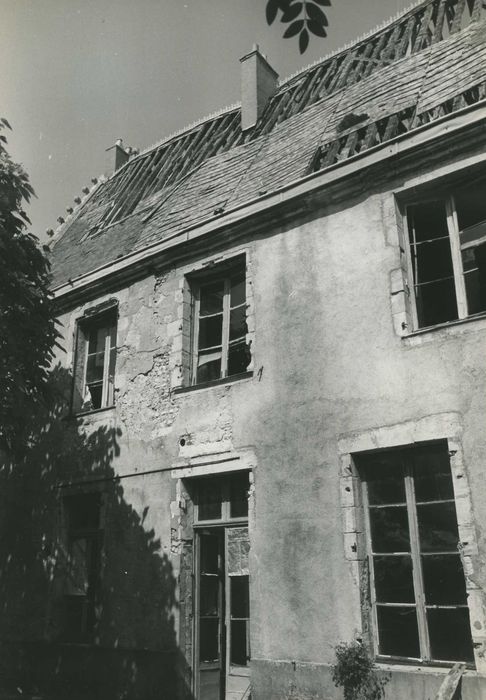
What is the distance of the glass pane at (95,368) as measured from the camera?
399 inches

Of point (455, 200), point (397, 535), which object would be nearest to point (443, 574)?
point (397, 535)

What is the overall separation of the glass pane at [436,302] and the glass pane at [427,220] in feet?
1.84

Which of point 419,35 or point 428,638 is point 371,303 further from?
point 419,35

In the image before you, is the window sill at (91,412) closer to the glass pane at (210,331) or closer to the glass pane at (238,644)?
the glass pane at (210,331)

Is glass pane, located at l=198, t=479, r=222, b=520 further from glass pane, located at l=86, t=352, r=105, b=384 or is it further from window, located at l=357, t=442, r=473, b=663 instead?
glass pane, located at l=86, t=352, r=105, b=384

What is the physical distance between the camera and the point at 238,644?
24.2 feet

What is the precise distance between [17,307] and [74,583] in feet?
12.6

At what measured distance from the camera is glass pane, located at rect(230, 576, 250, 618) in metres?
7.44

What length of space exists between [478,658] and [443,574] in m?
0.74

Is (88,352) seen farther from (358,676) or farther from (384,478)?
(358,676)

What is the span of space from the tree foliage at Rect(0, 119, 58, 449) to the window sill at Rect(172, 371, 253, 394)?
1740mm

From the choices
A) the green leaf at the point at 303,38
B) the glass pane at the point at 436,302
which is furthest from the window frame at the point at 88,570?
the green leaf at the point at 303,38

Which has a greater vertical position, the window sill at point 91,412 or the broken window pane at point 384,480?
the window sill at point 91,412

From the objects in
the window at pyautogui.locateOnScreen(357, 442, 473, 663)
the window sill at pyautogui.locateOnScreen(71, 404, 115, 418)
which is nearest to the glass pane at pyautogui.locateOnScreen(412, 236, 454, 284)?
the window at pyautogui.locateOnScreen(357, 442, 473, 663)
